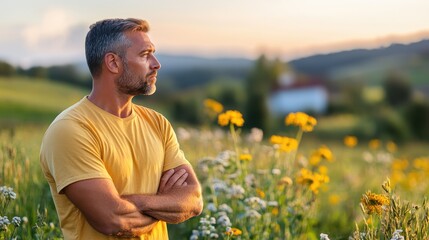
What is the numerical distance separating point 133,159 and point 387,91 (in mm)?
36563

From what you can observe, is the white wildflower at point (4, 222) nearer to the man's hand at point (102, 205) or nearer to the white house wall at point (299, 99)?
the man's hand at point (102, 205)

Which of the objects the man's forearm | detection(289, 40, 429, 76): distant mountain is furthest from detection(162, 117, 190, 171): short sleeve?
detection(289, 40, 429, 76): distant mountain

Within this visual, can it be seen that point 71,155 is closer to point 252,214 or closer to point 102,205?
point 102,205

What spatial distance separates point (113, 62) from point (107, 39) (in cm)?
13

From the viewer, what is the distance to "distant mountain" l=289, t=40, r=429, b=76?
54.9m

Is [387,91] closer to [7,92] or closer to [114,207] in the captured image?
[7,92]

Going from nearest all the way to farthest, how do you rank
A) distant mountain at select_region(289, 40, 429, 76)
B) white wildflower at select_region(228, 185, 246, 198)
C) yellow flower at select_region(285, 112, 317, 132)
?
white wildflower at select_region(228, 185, 246, 198) < yellow flower at select_region(285, 112, 317, 132) < distant mountain at select_region(289, 40, 429, 76)

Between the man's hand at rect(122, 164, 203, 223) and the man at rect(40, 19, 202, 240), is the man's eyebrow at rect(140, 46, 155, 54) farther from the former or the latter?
the man's hand at rect(122, 164, 203, 223)

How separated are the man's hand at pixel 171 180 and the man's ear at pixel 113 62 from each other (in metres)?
0.72

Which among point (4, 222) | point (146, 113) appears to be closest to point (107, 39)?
point (146, 113)

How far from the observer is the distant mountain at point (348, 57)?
54.9 metres

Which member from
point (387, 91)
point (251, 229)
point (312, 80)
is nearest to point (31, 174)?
point (251, 229)

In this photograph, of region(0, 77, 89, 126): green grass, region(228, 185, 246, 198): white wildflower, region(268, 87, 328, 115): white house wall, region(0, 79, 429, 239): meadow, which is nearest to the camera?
region(0, 79, 429, 239): meadow

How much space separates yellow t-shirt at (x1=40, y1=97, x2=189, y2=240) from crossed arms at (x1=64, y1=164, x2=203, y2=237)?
0.06 meters
